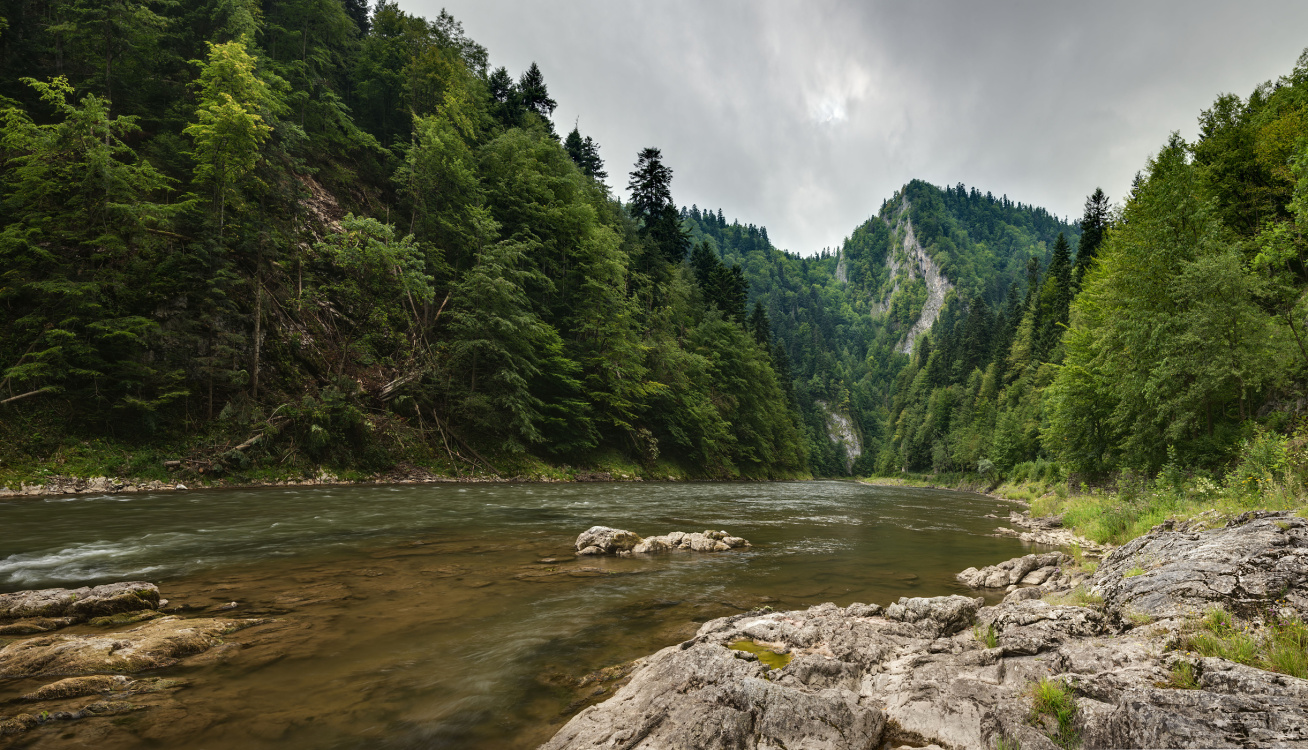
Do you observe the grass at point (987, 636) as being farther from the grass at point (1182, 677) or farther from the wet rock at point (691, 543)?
the wet rock at point (691, 543)

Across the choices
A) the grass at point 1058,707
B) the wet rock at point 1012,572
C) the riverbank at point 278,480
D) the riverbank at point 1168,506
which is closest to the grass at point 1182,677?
the grass at point 1058,707

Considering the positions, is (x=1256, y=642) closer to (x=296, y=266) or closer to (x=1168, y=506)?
(x=1168, y=506)

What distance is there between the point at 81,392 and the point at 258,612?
1784 cm

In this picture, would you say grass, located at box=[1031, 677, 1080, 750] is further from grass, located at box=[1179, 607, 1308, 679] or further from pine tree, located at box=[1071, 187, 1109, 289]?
pine tree, located at box=[1071, 187, 1109, 289]

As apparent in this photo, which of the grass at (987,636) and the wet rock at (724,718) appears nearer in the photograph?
the wet rock at (724,718)

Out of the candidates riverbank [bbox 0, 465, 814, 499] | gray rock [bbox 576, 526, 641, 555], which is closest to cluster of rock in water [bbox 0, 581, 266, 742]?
gray rock [bbox 576, 526, 641, 555]

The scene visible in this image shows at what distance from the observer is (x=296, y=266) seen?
25.5 m

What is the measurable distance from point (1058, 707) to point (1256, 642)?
191 cm

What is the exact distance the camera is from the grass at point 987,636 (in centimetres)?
543

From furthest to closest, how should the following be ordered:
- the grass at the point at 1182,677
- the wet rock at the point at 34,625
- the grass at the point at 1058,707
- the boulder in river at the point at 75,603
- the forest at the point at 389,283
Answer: the forest at the point at 389,283 < the boulder in river at the point at 75,603 < the wet rock at the point at 34,625 < the grass at the point at 1182,677 < the grass at the point at 1058,707

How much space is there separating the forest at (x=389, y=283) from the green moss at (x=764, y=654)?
13.7m

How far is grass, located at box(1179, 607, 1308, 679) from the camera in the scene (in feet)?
11.6

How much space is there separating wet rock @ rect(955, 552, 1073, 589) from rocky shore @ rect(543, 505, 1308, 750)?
3.72 metres

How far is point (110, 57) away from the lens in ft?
80.2
